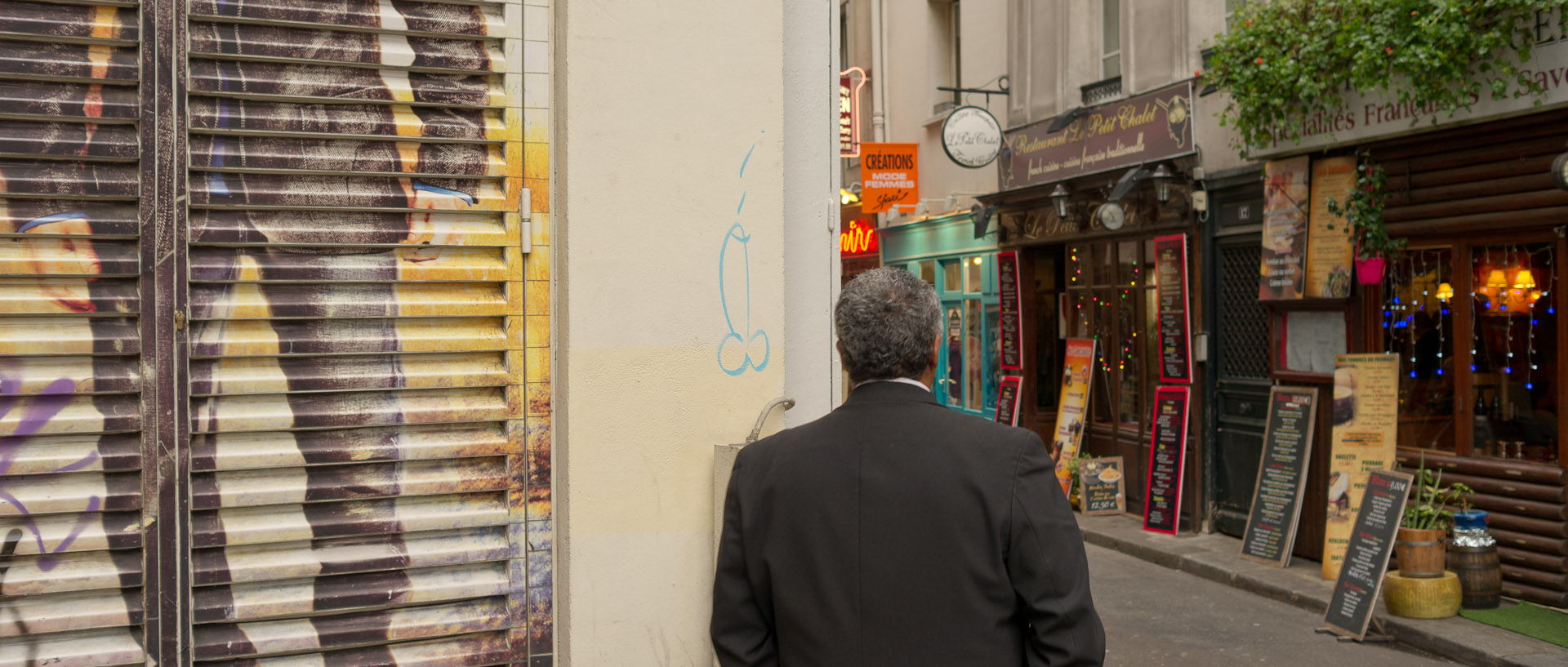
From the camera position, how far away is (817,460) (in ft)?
7.06

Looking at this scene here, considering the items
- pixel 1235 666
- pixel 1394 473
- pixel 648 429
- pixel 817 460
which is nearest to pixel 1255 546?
pixel 1394 473

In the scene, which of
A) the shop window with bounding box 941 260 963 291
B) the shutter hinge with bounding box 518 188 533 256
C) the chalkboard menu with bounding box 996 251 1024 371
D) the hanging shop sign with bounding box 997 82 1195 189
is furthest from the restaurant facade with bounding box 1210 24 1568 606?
the shop window with bounding box 941 260 963 291

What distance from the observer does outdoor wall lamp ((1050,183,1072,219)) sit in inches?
493

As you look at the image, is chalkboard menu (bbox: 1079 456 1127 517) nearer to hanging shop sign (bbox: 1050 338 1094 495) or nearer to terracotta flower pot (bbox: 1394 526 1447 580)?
hanging shop sign (bbox: 1050 338 1094 495)

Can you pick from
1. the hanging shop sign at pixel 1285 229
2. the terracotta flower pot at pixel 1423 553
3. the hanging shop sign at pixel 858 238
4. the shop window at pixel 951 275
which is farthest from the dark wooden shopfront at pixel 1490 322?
the hanging shop sign at pixel 858 238

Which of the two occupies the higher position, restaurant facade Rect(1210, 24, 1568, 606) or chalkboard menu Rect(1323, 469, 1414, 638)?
restaurant facade Rect(1210, 24, 1568, 606)

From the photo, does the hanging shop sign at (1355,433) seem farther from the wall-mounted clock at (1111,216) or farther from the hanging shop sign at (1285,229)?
the wall-mounted clock at (1111,216)

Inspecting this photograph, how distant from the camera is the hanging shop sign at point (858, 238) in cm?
1894

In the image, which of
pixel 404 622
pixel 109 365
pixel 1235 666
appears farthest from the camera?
pixel 1235 666

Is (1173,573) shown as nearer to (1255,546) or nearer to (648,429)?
(1255,546)

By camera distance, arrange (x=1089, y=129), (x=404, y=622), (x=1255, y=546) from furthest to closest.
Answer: (x=1089, y=129) < (x=1255, y=546) < (x=404, y=622)

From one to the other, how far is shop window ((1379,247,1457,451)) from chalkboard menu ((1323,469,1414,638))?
3.84ft

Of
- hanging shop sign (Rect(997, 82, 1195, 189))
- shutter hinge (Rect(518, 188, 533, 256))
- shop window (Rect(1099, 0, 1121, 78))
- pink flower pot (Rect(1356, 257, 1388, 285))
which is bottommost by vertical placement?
shutter hinge (Rect(518, 188, 533, 256))

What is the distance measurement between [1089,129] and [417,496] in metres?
10.5
